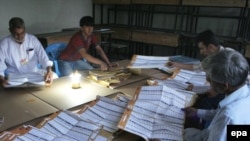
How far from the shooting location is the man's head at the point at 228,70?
102cm

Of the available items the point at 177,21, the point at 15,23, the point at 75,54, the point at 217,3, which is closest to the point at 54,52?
the point at 75,54

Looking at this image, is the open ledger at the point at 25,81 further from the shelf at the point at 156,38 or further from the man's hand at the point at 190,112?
the shelf at the point at 156,38

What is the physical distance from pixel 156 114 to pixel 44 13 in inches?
175

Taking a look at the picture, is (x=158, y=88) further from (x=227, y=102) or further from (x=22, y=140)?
(x=22, y=140)

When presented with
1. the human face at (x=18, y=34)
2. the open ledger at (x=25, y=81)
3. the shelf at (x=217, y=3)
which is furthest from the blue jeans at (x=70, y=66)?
the shelf at (x=217, y=3)

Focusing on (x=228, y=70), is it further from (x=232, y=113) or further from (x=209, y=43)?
(x=209, y=43)

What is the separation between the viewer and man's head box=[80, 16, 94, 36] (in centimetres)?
275

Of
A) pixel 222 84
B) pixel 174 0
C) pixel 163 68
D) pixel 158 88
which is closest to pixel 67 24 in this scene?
pixel 174 0

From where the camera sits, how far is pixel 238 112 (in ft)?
3.29

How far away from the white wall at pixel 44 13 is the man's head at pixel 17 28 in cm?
242

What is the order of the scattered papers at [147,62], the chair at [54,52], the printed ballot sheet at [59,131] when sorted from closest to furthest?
1. the printed ballot sheet at [59,131]
2. the scattered papers at [147,62]
3. the chair at [54,52]

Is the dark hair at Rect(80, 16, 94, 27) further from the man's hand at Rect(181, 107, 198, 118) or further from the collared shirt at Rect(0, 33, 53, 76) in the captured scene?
the man's hand at Rect(181, 107, 198, 118)

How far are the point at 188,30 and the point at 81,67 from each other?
10.6 feet

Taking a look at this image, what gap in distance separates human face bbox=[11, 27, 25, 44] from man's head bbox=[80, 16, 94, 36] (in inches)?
28.9
